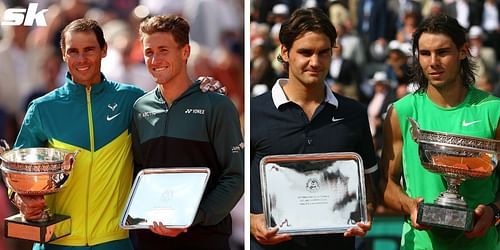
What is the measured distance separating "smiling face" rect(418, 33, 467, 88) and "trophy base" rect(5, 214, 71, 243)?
5.17ft

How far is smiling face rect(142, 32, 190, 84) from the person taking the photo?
3.49 metres

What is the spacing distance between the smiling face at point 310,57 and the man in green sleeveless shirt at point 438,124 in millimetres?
352

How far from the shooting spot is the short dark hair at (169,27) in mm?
3488

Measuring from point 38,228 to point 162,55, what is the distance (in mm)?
848

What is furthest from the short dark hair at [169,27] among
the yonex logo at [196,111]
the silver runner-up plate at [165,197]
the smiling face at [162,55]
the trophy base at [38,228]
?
the trophy base at [38,228]

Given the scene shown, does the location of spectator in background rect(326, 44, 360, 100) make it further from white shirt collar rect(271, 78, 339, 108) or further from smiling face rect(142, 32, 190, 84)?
smiling face rect(142, 32, 190, 84)

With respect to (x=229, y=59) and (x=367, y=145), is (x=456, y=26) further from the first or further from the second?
(x=229, y=59)

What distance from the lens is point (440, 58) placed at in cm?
342

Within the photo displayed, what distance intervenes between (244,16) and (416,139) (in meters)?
0.86

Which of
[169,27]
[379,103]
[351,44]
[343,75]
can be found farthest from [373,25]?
[169,27]

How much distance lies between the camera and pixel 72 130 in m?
3.46

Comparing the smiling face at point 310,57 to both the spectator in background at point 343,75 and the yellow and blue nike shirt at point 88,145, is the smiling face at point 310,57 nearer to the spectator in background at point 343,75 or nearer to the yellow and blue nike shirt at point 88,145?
the spectator in background at point 343,75

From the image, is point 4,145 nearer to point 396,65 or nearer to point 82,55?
point 82,55

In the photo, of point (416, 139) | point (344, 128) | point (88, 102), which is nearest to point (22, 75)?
point (88, 102)
